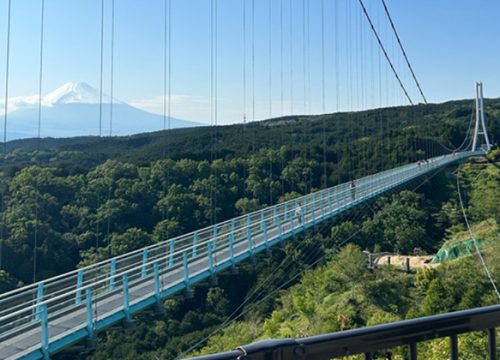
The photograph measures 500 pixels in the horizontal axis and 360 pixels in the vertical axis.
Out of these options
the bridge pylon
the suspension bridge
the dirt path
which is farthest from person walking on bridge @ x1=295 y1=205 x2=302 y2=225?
the bridge pylon

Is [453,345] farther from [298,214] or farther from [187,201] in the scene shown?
[187,201]

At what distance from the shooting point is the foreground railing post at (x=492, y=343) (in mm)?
1346

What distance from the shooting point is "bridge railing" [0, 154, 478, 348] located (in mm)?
6059

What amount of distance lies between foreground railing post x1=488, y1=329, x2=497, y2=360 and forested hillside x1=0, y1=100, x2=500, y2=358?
6514mm

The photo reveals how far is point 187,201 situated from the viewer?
2375cm

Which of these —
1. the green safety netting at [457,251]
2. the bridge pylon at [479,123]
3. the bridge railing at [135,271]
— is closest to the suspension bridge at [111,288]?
the bridge railing at [135,271]

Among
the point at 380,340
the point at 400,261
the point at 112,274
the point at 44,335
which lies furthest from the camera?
the point at 400,261

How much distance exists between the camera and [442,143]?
58.5 metres

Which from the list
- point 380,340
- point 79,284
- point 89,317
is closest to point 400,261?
point 79,284

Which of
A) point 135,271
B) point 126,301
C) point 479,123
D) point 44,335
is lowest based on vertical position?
point 44,335

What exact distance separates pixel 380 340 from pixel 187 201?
22.8 metres

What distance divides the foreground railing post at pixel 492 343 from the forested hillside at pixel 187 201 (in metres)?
6.51

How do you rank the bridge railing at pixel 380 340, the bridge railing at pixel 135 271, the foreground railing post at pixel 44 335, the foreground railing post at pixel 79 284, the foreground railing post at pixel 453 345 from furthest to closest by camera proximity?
the foreground railing post at pixel 79 284 → the bridge railing at pixel 135 271 → the foreground railing post at pixel 44 335 → the foreground railing post at pixel 453 345 → the bridge railing at pixel 380 340

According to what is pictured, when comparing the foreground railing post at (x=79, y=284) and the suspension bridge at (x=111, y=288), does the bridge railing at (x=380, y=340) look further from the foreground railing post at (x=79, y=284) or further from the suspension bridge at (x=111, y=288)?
the foreground railing post at (x=79, y=284)
